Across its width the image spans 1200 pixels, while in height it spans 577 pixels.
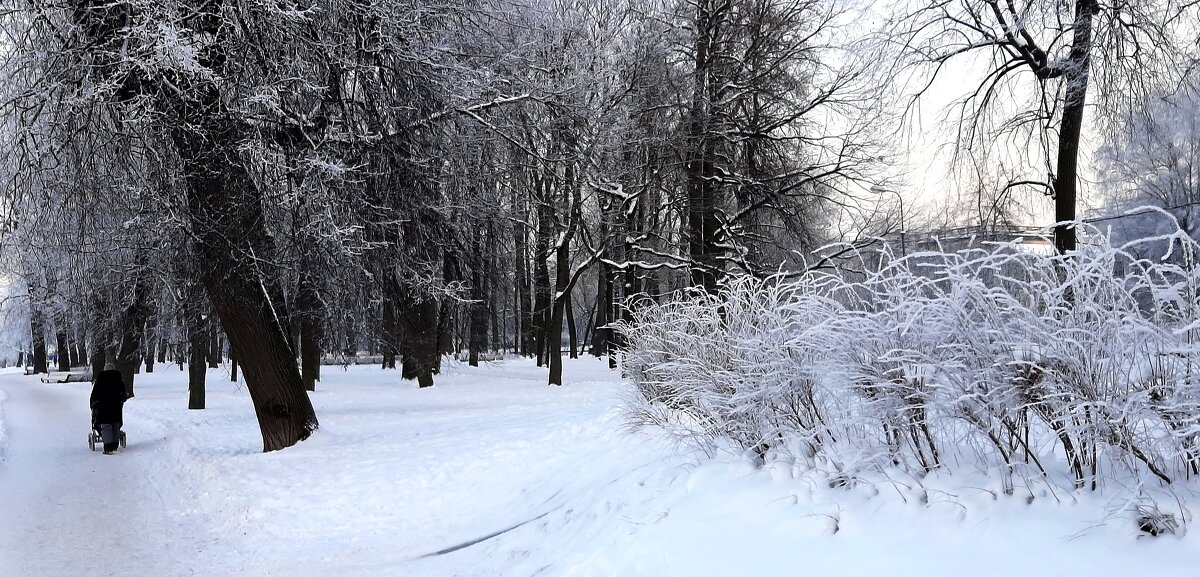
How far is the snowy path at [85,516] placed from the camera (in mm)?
6184

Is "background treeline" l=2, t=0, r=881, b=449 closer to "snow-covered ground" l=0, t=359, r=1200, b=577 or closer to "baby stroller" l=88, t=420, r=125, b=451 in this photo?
"snow-covered ground" l=0, t=359, r=1200, b=577

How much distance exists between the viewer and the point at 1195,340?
3109 millimetres

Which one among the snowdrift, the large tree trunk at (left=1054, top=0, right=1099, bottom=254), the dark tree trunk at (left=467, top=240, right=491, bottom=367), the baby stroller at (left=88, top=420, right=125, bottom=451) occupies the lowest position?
the baby stroller at (left=88, top=420, right=125, bottom=451)

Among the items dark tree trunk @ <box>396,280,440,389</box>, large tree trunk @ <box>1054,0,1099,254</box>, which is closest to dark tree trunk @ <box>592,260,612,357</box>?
dark tree trunk @ <box>396,280,440,389</box>

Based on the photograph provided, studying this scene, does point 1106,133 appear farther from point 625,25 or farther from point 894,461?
point 625,25

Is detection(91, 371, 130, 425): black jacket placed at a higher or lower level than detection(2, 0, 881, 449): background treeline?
lower

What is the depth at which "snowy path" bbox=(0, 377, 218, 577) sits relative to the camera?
6.18 meters

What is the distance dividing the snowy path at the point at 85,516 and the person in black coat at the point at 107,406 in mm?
273

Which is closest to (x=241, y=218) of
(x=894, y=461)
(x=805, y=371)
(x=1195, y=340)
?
(x=805, y=371)

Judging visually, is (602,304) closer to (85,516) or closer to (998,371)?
(85,516)

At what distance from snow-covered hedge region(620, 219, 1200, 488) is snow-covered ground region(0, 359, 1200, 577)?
9.1 inches

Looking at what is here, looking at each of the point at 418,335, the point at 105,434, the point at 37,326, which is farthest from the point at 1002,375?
the point at 37,326

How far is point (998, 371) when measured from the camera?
352 centimetres

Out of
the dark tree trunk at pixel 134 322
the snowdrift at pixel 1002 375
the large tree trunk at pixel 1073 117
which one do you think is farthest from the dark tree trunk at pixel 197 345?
the large tree trunk at pixel 1073 117
